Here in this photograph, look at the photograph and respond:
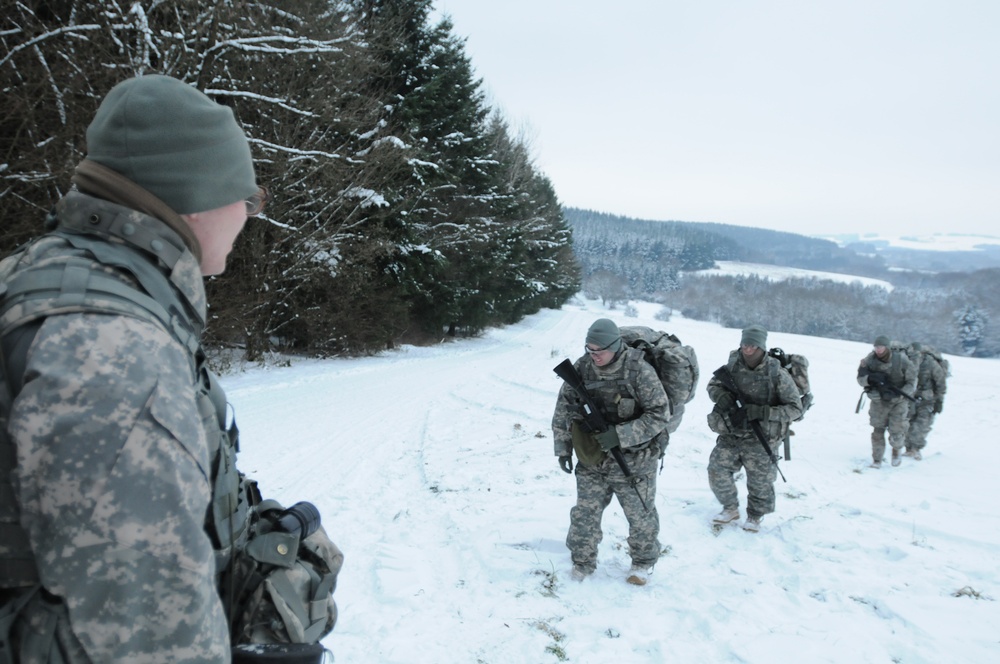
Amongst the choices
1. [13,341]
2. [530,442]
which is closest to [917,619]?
[530,442]

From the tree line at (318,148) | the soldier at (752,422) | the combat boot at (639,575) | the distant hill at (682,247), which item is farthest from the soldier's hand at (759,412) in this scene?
the distant hill at (682,247)

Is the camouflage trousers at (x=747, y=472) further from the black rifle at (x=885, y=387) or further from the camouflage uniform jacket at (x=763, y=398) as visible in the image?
the black rifle at (x=885, y=387)

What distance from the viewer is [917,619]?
176 inches

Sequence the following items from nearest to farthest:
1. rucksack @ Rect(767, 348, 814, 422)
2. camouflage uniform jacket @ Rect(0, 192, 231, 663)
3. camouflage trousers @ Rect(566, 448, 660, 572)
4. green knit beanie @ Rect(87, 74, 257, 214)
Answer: camouflage uniform jacket @ Rect(0, 192, 231, 663), green knit beanie @ Rect(87, 74, 257, 214), camouflage trousers @ Rect(566, 448, 660, 572), rucksack @ Rect(767, 348, 814, 422)

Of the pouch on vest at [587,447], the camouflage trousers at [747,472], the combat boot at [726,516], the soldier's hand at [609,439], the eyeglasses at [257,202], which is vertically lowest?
the combat boot at [726,516]

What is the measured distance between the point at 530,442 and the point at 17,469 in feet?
27.6

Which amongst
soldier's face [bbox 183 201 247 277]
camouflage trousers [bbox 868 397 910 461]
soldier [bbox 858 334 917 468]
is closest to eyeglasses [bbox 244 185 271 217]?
soldier's face [bbox 183 201 247 277]

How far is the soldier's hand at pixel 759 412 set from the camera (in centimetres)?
606

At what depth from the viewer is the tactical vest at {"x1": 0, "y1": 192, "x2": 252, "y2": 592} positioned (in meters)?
0.96

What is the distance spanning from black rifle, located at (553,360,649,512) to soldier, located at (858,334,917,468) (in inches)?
288

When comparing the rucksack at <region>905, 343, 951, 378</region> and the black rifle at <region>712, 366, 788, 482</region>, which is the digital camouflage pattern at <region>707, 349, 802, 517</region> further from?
the rucksack at <region>905, 343, 951, 378</region>

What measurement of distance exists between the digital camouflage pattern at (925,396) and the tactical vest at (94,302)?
12097 mm

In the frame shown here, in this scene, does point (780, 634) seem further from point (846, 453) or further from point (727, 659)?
point (846, 453)

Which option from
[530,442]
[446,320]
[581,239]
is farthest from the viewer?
[581,239]
